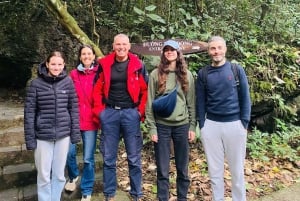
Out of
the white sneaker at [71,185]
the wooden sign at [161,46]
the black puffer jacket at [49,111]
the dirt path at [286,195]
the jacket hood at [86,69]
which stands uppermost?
the wooden sign at [161,46]

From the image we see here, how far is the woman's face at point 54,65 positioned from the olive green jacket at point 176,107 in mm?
982

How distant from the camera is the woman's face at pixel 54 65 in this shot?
349cm

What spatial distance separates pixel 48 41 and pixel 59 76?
3292 millimetres

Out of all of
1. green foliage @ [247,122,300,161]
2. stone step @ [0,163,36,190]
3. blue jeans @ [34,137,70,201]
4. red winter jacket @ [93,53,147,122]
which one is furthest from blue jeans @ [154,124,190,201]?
green foliage @ [247,122,300,161]

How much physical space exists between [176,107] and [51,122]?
1328 millimetres

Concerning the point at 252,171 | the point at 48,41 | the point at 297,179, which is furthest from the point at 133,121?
the point at 48,41

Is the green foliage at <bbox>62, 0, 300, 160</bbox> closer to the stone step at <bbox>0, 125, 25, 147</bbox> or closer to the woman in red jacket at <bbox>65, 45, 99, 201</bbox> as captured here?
the woman in red jacket at <bbox>65, 45, 99, 201</bbox>

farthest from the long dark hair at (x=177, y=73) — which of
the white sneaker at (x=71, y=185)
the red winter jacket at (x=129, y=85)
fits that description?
the white sneaker at (x=71, y=185)

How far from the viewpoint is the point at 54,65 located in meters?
3.50

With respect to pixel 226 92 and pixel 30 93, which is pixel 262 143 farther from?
pixel 30 93

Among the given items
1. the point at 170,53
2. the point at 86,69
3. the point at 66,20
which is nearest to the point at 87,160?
the point at 86,69

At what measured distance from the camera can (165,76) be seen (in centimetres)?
369

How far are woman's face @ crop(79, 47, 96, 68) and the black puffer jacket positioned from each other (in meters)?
0.36

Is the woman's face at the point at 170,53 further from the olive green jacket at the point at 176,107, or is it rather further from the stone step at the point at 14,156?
the stone step at the point at 14,156
